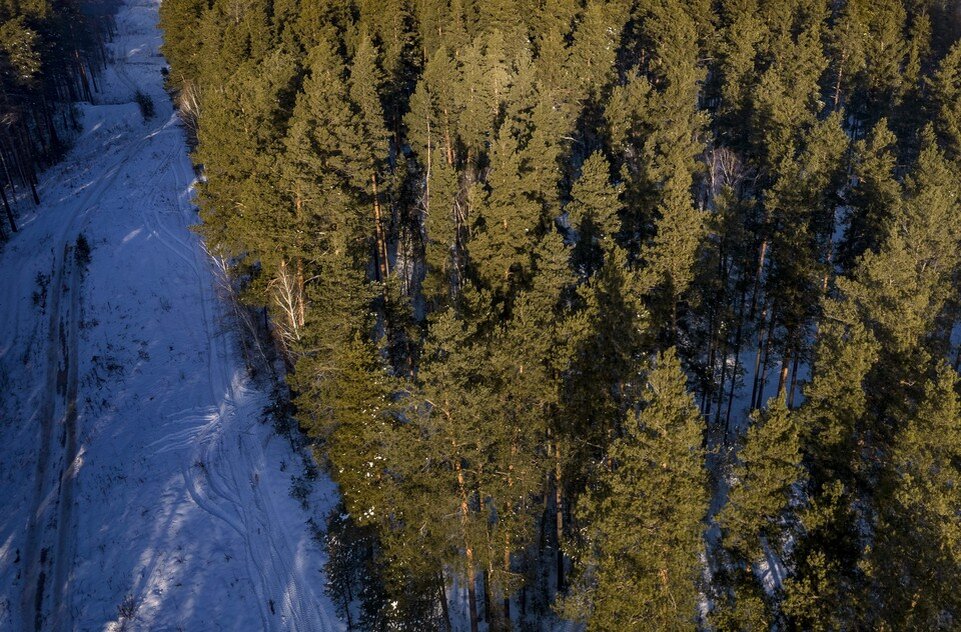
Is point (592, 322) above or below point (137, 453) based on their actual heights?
above

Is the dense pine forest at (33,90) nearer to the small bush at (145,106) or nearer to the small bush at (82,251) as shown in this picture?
the small bush at (145,106)

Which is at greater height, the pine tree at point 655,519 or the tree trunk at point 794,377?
the pine tree at point 655,519

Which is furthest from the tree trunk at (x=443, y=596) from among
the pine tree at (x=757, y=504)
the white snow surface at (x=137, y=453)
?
the pine tree at (x=757, y=504)

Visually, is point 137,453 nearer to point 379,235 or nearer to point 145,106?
point 379,235

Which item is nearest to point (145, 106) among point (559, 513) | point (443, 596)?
point (559, 513)

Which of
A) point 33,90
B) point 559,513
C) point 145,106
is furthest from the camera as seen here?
point 145,106

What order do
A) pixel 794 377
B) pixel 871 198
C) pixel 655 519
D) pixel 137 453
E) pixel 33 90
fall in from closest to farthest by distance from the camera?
pixel 655 519 → pixel 137 453 → pixel 871 198 → pixel 794 377 → pixel 33 90

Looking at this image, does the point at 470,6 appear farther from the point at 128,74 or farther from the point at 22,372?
the point at 128,74
